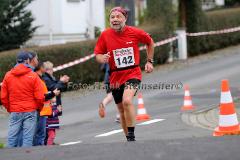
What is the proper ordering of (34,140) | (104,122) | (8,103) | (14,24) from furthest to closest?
(14,24)
(104,122)
(34,140)
(8,103)

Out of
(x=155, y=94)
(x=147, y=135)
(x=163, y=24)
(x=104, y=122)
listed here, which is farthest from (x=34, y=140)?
(x=163, y=24)

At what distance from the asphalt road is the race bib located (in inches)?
45.3

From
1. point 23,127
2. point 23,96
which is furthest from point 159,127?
point 23,96

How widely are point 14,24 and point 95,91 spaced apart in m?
4.44

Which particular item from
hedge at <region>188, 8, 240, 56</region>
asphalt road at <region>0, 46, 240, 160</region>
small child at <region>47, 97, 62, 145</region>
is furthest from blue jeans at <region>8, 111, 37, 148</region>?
hedge at <region>188, 8, 240, 56</region>

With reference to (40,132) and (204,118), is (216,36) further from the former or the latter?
(40,132)

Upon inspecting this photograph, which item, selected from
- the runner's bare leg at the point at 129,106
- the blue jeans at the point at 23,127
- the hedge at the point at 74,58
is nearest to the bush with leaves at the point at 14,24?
the hedge at the point at 74,58

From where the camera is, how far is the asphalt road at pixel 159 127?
7.43 m

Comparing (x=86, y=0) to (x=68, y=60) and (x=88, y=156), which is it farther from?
(x=88, y=156)

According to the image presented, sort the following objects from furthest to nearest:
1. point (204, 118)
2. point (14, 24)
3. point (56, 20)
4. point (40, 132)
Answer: point (56, 20) → point (14, 24) → point (204, 118) → point (40, 132)

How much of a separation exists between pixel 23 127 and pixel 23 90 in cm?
59

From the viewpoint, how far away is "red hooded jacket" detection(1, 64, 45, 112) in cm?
945

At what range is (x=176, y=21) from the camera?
28.9m

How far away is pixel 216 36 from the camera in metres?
31.2
